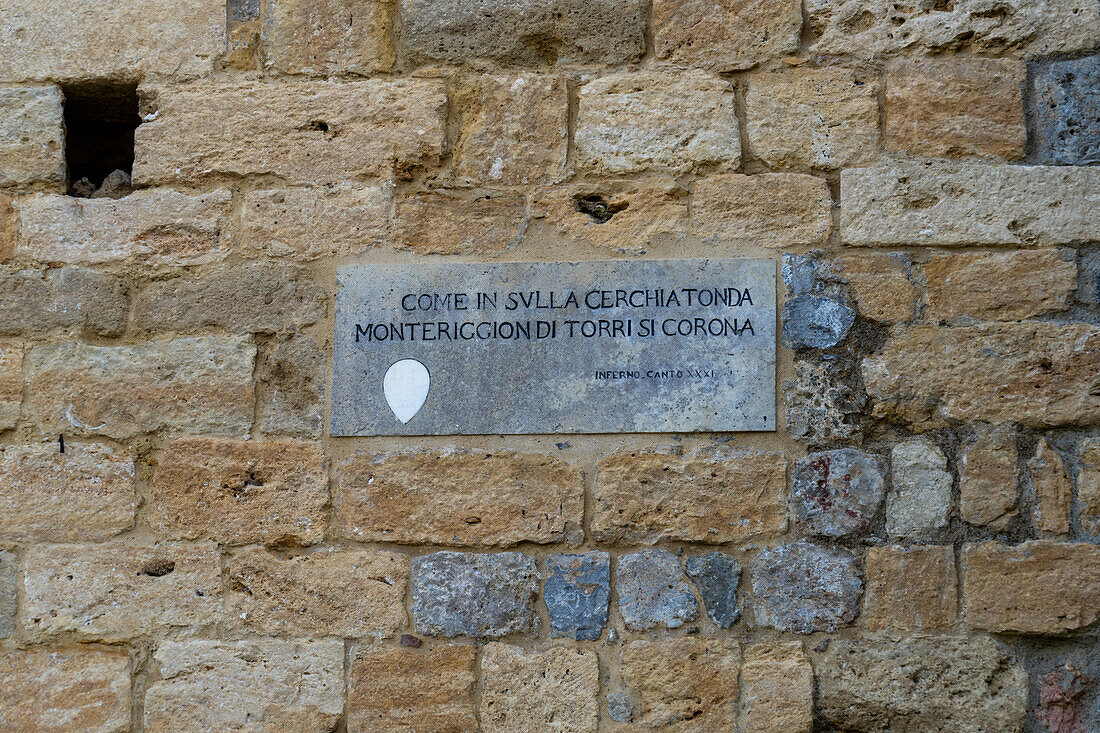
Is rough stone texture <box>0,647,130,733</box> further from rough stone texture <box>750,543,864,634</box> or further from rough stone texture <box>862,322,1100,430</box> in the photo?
rough stone texture <box>862,322,1100,430</box>

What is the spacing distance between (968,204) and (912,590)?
102cm

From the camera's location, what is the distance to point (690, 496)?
2.47 metres

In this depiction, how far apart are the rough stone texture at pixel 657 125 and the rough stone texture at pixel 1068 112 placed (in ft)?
2.67

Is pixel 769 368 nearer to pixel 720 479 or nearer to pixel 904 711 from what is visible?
pixel 720 479

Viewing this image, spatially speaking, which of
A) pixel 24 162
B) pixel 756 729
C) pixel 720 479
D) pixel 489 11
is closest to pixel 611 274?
pixel 720 479

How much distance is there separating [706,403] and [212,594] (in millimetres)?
1383

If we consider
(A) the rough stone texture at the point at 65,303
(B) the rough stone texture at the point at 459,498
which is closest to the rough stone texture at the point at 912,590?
(B) the rough stone texture at the point at 459,498

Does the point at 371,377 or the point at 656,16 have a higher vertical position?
the point at 656,16

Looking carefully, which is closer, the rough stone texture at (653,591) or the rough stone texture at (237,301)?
the rough stone texture at (653,591)

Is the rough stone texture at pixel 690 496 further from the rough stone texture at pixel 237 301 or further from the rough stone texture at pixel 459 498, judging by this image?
the rough stone texture at pixel 237 301

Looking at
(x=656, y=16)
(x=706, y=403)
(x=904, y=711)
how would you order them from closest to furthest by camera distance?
(x=904, y=711) < (x=706, y=403) < (x=656, y=16)

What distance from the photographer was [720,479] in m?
2.47

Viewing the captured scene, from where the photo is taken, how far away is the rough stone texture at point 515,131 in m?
2.68

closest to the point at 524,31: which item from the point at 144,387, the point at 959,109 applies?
the point at 959,109
